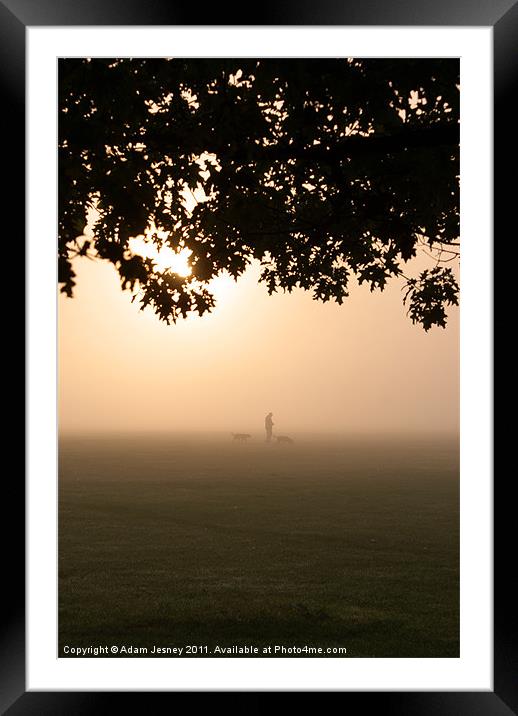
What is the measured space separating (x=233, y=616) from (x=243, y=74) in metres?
5.76

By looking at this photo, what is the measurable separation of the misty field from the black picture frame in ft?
1.14

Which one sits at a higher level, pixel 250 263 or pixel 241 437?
pixel 250 263

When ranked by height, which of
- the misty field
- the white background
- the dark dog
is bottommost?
the dark dog

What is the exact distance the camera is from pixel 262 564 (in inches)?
431

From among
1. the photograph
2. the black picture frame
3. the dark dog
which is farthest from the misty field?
the dark dog

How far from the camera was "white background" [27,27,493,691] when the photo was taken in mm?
2848

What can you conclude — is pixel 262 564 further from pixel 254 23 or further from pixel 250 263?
pixel 254 23

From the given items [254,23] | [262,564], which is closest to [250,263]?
[254,23]

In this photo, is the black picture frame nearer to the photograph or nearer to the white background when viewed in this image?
the white background
